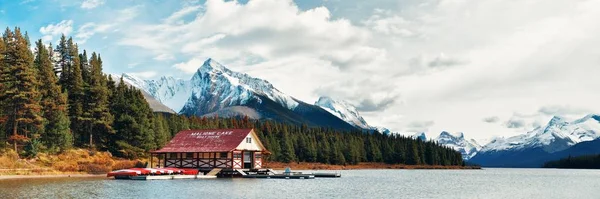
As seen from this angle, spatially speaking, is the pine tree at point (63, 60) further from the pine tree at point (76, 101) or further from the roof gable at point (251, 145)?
the roof gable at point (251, 145)

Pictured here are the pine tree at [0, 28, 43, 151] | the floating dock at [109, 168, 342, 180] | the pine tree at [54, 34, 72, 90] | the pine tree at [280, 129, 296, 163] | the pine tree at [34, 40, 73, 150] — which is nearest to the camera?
the floating dock at [109, 168, 342, 180]

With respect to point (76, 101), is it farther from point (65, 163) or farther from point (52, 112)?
point (65, 163)

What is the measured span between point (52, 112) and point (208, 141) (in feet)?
81.1

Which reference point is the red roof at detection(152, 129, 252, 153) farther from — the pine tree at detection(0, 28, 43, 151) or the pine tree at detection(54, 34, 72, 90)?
the pine tree at detection(54, 34, 72, 90)

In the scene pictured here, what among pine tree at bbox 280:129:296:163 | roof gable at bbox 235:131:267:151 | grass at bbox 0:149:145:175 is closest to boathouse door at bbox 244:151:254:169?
roof gable at bbox 235:131:267:151

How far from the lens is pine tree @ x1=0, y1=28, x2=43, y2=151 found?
3253 inches

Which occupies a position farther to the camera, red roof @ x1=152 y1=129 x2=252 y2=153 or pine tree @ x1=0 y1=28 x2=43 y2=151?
red roof @ x1=152 y1=129 x2=252 y2=153

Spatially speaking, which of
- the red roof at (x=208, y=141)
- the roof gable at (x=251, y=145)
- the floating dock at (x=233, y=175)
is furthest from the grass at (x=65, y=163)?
the roof gable at (x=251, y=145)

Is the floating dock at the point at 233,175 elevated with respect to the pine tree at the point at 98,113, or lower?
lower

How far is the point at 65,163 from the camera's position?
86.8 metres

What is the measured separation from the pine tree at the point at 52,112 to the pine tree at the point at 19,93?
7.77ft

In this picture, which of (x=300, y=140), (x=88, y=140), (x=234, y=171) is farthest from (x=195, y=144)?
(x=300, y=140)

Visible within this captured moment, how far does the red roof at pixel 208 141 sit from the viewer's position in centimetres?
9127

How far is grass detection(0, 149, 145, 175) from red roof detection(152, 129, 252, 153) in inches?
291
